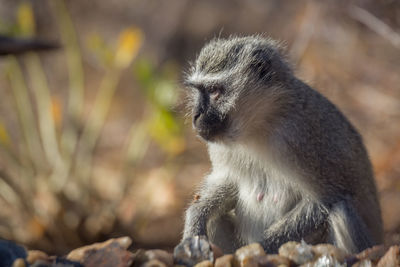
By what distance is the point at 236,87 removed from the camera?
353cm

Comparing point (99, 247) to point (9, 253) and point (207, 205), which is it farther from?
point (207, 205)

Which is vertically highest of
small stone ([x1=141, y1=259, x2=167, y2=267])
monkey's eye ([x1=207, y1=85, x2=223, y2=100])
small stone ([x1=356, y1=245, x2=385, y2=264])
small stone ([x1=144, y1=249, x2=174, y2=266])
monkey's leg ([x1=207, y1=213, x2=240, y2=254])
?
monkey's eye ([x1=207, y1=85, x2=223, y2=100])

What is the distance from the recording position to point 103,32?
9.31 meters

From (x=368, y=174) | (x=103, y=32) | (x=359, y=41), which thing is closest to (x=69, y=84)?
(x=103, y=32)

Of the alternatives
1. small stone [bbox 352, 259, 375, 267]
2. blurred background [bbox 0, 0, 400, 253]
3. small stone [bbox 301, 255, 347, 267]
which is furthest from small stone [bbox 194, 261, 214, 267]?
blurred background [bbox 0, 0, 400, 253]

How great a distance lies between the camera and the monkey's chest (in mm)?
3658

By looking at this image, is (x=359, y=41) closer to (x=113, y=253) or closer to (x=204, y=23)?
(x=204, y=23)

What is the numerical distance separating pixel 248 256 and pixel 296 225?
858 mm

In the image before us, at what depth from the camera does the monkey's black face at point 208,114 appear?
338 cm

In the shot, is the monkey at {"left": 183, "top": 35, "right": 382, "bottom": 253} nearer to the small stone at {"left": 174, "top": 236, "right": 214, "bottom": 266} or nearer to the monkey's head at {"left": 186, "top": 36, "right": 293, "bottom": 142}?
the monkey's head at {"left": 186, "top": 36, "right": 293, "bottom": 142}

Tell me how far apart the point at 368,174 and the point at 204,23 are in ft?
18.4

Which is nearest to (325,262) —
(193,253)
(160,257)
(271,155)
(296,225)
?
(193,253)

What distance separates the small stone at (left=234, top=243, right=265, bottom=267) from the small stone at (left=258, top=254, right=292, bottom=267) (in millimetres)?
28

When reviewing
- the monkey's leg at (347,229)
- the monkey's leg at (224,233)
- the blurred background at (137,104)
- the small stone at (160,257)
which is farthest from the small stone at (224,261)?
the blurred background at (137,104)
